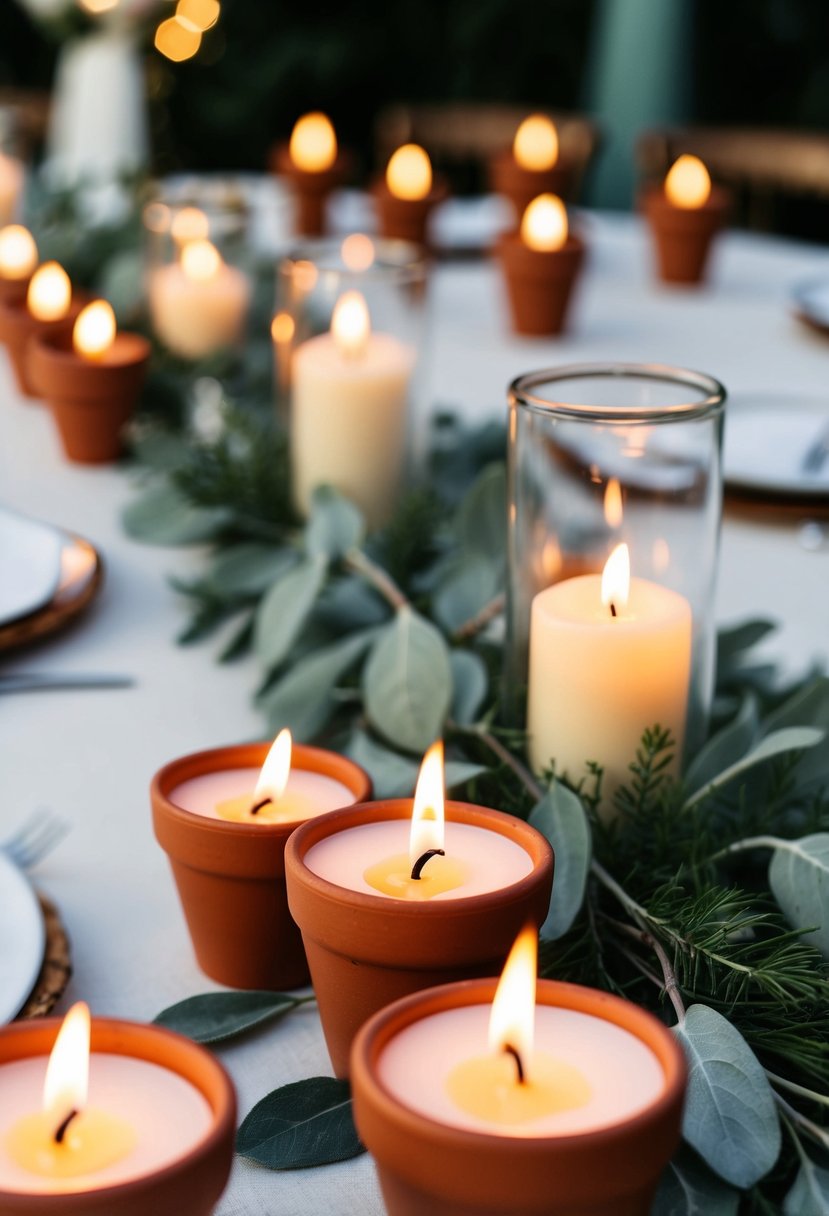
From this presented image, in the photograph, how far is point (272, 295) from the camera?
147 cm

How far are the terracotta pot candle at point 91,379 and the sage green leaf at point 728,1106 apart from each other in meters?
0.79

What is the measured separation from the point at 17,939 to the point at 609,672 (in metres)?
0.25

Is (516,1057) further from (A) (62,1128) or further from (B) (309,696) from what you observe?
(B) (309,696)

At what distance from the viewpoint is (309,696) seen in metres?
0.73

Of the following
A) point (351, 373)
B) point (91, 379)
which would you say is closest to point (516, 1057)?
point (351, 373)

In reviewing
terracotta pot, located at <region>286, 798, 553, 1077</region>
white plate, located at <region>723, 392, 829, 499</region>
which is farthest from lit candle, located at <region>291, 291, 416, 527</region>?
terracotta pot, located at <region>286, 798, 553, 1077</region>

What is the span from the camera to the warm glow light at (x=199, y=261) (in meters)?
1.35

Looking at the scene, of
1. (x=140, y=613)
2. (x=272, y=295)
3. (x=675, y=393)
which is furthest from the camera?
(x=272, y=295)

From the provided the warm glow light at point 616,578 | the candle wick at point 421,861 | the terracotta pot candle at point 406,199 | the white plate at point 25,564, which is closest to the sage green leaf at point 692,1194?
the candle wick at point 421,861

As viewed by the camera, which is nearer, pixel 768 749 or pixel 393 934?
pixel 393 934

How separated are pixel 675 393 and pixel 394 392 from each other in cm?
37

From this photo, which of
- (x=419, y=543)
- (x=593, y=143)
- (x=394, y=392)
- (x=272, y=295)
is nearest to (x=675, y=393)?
(x=419, y=543)

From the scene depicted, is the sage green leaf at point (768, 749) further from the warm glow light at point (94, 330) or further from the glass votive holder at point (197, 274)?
the glass votive holder at point (197, 274)

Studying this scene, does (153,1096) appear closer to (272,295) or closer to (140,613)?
(140,613)
